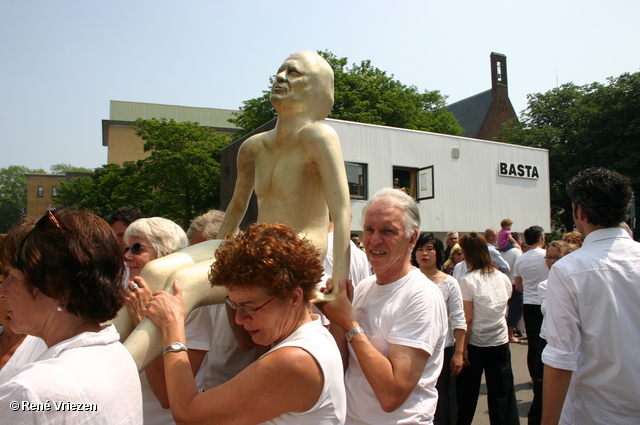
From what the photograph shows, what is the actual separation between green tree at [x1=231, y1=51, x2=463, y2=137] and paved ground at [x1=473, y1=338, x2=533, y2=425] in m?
19.2

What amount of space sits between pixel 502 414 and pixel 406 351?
279 centimetres

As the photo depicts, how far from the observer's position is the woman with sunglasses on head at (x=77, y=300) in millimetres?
1332

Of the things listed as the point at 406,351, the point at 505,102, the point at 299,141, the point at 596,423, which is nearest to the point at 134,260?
the point at 299,141

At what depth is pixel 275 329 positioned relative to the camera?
5.68 feet

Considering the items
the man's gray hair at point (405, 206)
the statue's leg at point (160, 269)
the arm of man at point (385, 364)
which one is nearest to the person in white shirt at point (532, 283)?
the man's gray hair at point (405, 206)

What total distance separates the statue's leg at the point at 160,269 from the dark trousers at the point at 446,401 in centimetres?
244

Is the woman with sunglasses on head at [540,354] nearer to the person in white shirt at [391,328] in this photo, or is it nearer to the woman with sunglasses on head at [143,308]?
the person in white shirt at [391,328]

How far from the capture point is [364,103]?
85.6 feet

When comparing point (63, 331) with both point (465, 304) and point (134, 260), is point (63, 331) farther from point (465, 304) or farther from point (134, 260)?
point (465, 304)

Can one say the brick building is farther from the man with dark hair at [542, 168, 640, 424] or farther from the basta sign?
the man with dark hair at [542, 168, 640, 424]

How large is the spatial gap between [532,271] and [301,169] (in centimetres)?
485

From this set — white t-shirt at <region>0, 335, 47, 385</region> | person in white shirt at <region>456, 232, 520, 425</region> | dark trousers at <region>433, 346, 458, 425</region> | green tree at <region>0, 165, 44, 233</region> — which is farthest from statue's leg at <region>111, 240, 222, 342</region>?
green tree at <region>0, 165, 44, 233</region>

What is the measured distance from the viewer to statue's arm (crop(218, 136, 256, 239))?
277 cm

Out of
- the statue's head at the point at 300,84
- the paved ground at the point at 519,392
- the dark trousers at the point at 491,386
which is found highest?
the statue's head at the point at 300,84
